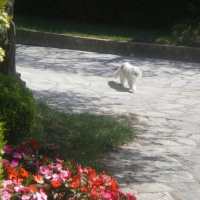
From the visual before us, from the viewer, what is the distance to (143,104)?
24.5 ft

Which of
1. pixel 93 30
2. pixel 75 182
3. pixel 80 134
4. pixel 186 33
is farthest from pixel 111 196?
pixel 93 30

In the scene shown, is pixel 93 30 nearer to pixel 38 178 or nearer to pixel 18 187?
pixel 38 178

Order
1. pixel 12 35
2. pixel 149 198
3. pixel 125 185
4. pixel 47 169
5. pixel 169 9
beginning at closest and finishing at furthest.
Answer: pixel 47 169
pixel 149 198
pixel 125 185
pixel 12 35
pixel 169 9

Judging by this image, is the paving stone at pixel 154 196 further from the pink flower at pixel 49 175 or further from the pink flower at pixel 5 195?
the pink flower at pixel 5 195

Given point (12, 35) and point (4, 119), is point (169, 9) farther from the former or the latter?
point (4, 119)

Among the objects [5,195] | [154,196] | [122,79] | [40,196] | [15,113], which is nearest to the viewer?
[5,195]

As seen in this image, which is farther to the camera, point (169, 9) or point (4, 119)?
point (169, 9)

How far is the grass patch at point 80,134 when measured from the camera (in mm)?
4721

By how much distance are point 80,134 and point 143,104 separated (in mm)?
2549

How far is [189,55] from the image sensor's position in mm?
12281

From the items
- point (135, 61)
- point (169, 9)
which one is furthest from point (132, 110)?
point (169, 9)

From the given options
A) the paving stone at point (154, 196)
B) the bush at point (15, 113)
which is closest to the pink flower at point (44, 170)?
the bush at point (15, 113)

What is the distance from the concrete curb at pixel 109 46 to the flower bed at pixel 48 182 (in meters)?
9.37

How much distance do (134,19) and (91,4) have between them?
1984 millimetres
